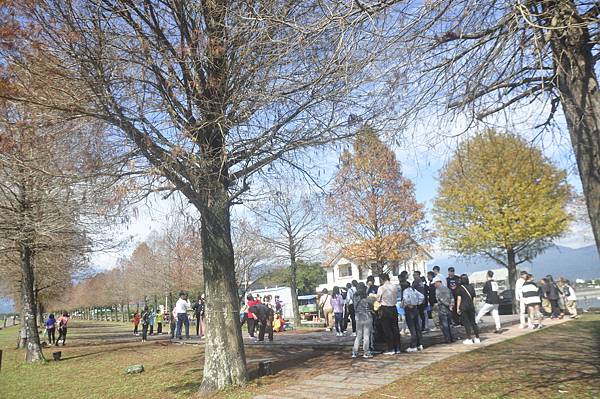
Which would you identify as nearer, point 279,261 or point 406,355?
point 406,355

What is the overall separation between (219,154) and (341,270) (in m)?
48.1

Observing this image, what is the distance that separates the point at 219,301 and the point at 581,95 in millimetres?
7077

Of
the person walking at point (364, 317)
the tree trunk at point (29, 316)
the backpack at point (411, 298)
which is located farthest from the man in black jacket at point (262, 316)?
the tree trunk at point (29, 316)

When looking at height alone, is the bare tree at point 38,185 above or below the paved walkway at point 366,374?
above

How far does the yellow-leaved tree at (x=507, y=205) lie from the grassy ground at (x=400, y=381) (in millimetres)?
9713

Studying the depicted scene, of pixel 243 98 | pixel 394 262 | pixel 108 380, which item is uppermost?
pixel 243 98

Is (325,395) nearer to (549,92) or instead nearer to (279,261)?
(549,92)

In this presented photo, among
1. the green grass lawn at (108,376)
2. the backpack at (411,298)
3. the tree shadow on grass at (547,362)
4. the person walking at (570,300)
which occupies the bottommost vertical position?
the green grass lawn at (108,376)

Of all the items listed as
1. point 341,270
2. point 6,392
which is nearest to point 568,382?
point 6,392

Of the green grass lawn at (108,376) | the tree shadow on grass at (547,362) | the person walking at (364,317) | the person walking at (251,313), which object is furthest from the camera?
the person walking at (251,313)

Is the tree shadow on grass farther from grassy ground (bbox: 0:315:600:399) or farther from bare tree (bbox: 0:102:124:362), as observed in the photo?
bare tree (bbox: 0:102:124:362)

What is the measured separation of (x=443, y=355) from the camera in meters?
9.66

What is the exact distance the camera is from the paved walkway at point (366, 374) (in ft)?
24.9

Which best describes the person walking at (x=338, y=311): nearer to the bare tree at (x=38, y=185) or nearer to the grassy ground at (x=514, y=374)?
the grassy ground at (x=514, y=374)
